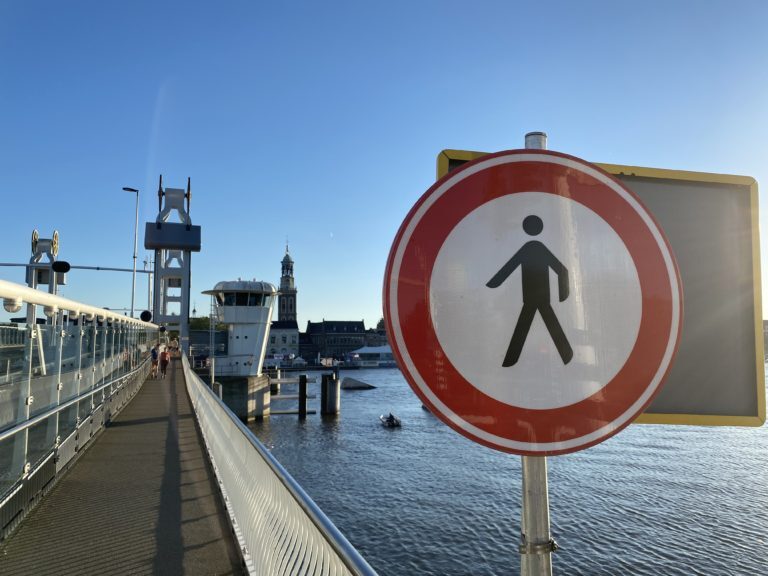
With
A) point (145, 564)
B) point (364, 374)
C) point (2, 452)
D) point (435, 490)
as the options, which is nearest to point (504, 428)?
point (145, 564)

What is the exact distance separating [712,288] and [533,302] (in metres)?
0.98

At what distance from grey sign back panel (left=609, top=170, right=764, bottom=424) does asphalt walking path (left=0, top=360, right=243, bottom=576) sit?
3.97m

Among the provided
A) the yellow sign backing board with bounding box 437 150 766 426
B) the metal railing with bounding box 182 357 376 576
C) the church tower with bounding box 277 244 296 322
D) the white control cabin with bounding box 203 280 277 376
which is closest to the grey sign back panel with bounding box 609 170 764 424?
the yellow sign backing board with bounding box 437 150 766 426

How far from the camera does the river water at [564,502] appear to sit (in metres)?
16.7

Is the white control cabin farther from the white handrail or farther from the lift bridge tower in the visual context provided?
the white handrail

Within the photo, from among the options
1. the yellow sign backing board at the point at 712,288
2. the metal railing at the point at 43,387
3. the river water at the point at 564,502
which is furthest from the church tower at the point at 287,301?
the yellow sign backing board at the point at 712,288

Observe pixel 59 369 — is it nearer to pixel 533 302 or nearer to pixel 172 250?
pixel 533 302

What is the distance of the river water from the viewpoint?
16.7 meters

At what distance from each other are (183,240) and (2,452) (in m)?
46.8

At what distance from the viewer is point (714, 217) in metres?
1.91

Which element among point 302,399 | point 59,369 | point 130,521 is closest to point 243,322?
point 302,399

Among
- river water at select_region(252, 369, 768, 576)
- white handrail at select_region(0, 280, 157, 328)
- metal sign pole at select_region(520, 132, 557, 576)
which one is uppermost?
white handrail at select_region(0, 280, 157, 328)

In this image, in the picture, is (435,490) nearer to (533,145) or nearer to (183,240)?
(533,145)

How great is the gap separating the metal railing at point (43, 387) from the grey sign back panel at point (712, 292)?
4.92 m
